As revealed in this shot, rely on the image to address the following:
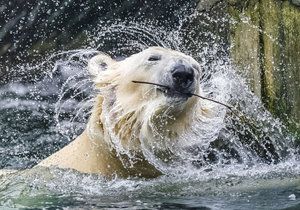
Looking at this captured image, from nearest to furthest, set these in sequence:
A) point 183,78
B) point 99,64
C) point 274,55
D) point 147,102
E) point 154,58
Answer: point 183,78 → point 147,102 → point 154,58 → point 99,64 → point 274,55

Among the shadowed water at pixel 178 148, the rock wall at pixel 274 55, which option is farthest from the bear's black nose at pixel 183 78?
the rock wall at pixel 274 55

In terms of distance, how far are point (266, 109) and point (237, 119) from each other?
0.25m

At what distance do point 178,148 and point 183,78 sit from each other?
23.4 inches

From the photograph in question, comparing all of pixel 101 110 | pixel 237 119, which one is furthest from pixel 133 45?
pixel 101 110

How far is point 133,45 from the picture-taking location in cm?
828

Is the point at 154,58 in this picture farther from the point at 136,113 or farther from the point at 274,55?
the point at 274,55

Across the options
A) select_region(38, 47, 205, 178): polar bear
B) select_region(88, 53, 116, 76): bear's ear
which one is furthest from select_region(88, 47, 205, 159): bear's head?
select_region(88, 53, 116, 76): bear's ear

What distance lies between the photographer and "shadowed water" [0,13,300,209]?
4324mm

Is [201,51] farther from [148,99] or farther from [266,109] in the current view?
[148,99]

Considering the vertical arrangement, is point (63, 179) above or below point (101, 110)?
below

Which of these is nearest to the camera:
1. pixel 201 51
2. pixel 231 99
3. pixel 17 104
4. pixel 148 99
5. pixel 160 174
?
pixel 148 99

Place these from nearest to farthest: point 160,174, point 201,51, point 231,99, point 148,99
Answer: point 148,99 < point 160,174 < point 231,99 < point 201,51

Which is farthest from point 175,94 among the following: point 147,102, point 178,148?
point 178,148

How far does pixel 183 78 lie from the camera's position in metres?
4.32
